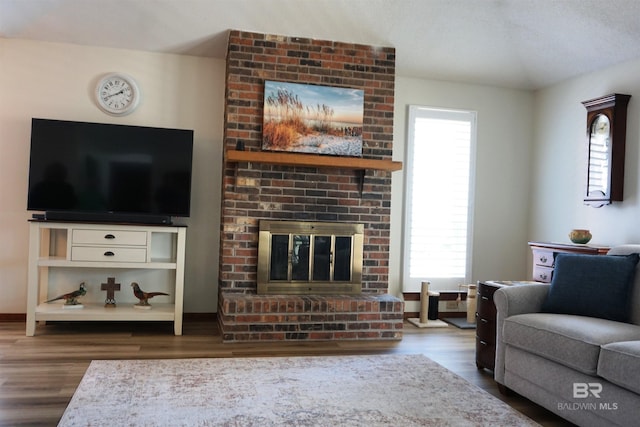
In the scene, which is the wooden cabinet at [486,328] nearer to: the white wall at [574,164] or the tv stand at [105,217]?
the white wall at [574,164]

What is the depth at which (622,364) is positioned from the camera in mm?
2482

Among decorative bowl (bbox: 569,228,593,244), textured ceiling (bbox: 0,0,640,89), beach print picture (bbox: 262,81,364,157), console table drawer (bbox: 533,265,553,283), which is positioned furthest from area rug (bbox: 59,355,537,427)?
textured ceiling (bbox: 0,0,640,89)

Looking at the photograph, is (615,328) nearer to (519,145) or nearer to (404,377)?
(404,377)

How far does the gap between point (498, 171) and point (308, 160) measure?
243cm

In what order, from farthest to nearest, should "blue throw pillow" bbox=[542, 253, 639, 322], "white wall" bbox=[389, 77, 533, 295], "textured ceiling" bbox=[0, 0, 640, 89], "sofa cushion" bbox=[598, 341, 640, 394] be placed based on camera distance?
→ 1. "white wall" bbox=[389, 77, 533, 295]
2. "textured ceiling" bbox=[0, 0, 640, 89]
3. "blue throw pillow" bbox=[542, 253, 639, 322]
4. "sofa cushion" bbox=[598, 341, 640, 394]

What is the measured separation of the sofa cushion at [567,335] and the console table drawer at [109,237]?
2949mm

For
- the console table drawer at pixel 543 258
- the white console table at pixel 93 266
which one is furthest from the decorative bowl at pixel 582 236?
the white console table at pixel 93 266

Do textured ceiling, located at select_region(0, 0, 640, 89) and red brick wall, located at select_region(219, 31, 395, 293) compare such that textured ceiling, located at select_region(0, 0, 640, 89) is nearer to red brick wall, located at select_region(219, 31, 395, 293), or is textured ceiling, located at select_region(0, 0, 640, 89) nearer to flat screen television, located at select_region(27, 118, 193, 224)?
red brick wall, located at select_region(219, 31, 395, 293)

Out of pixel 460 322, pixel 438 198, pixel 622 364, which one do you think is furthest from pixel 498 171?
pixel 622 364

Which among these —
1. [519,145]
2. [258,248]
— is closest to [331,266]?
[258,248]

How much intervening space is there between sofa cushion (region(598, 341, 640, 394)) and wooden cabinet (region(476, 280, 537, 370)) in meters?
1.12

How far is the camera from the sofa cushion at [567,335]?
8.82 feet

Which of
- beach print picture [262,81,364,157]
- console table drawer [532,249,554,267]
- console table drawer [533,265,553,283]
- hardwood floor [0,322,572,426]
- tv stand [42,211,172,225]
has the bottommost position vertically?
hardwood floor [0,322,572,426]

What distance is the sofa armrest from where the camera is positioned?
11.1 feet
